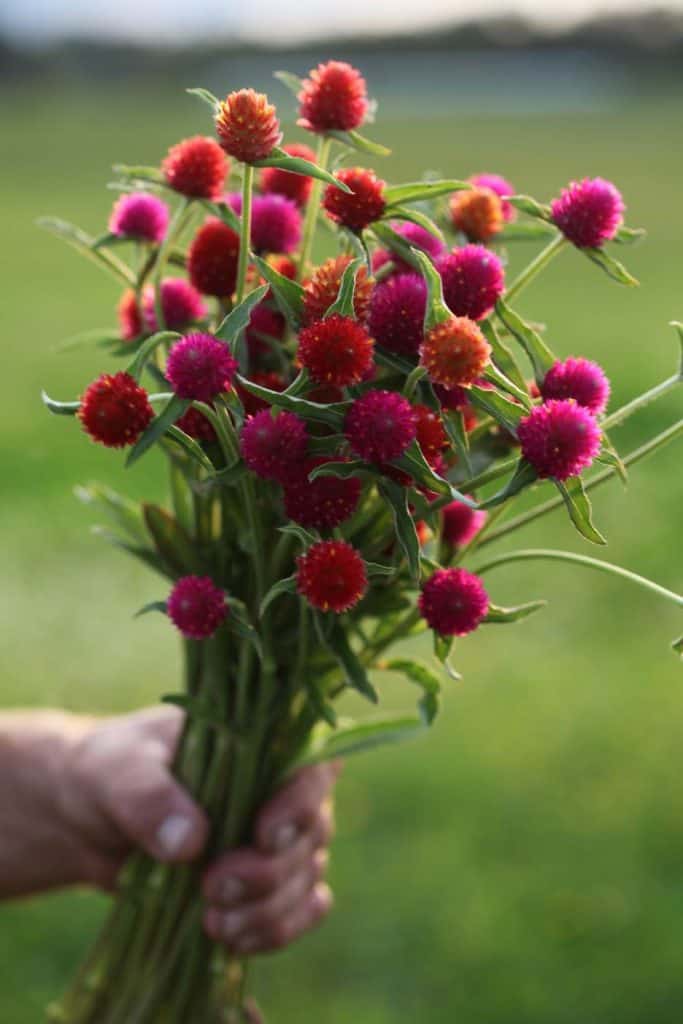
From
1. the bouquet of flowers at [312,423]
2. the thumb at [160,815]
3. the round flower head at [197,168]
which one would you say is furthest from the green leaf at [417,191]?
the thumb at [160,815]

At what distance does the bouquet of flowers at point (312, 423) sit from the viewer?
0.69 meters

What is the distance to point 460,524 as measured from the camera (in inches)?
34.5

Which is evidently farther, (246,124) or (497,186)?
(497,186)

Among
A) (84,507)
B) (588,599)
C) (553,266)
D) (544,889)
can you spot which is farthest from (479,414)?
(553,266)

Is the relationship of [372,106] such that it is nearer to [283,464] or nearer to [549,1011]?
[283,464]

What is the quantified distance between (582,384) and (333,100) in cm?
21

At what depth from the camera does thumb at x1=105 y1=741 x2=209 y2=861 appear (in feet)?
3.35

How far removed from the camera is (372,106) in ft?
2.68

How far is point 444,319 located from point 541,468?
0.27 ft

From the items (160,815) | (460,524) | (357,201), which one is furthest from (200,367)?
(160,815)

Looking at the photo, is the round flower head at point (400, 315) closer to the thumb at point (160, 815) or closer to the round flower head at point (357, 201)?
the round flower head at point (357, 201)

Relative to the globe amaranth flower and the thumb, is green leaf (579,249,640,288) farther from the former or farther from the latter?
the thumb

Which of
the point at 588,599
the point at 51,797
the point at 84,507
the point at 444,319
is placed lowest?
the point at 84,507

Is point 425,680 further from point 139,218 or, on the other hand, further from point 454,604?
point 139,218
